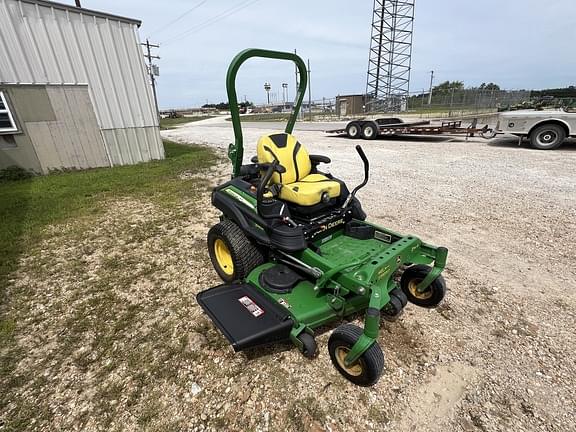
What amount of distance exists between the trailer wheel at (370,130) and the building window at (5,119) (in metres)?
11.7

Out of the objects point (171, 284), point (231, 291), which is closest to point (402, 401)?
point (231, 291)

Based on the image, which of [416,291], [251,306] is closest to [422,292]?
[416,291]

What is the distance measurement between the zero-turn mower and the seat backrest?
1 centimetres

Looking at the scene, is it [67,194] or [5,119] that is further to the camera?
[5,119]

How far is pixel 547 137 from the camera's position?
28.8ft

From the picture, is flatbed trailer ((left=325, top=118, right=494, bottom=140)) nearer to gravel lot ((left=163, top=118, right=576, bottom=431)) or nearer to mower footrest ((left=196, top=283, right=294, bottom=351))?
gravel lot ((left=163, top=118, right=576, bottom=431))

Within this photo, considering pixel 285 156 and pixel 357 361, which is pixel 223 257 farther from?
pixel 357 361

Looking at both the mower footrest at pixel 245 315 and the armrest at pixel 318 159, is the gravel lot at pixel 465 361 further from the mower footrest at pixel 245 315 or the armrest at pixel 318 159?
the armrest at pixel 318 159

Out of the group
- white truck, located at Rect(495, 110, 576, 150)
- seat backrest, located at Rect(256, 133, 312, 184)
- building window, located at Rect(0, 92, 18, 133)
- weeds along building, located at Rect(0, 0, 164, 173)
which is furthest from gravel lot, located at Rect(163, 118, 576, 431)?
building window, located at Rect(0, 92, 18, 133)

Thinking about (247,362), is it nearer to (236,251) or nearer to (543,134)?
(236,251)

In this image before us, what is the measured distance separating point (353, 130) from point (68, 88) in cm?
1038

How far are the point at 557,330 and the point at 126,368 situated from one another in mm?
3435

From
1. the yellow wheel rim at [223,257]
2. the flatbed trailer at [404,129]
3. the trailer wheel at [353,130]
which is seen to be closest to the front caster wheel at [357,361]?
the yellow wheel rim at [223,257]

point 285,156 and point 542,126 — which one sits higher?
point 285,156
